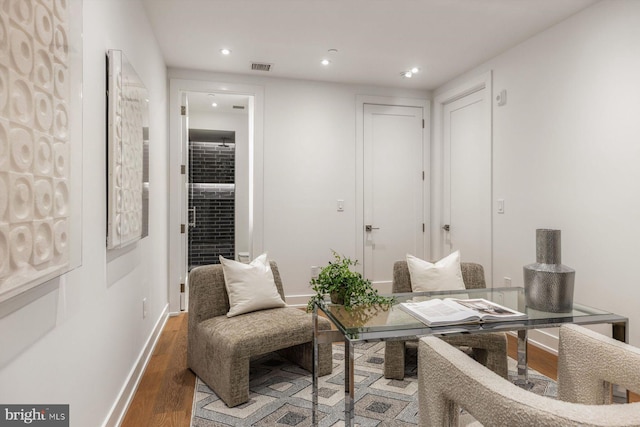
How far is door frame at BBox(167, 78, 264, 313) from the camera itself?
13.1ft

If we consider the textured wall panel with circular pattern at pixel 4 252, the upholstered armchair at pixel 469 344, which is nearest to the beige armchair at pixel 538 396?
the upholstered armchair at pixel 469 344

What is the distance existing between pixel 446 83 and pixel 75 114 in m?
4.03

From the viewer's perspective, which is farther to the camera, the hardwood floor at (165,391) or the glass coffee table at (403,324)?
the hardwood floor at (165,391)

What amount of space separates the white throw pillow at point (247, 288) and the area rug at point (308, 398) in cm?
47

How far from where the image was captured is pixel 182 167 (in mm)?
4082

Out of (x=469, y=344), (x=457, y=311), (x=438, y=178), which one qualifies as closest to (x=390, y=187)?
(x=438, y=178)

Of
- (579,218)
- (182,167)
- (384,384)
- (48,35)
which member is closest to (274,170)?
(182,167)

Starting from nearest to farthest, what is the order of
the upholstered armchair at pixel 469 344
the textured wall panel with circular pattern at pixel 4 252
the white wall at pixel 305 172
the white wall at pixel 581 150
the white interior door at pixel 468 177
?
the textured wall panel with circular pattern at pixel 4 252, the upholstered armchair at pixel 469 344, the white wall at pixel 581 150, the white interior door at pixel 468 177, the white wall at pixel 305 172

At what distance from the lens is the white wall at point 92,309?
3.65ft

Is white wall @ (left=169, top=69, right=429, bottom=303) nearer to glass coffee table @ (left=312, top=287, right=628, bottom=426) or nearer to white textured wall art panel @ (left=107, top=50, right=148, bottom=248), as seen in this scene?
white textured wall art panel @ (left=107, top=50, right=148, bottom=248)

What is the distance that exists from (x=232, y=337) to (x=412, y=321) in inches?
44.1

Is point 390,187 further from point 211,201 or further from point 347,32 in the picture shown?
point 211,201

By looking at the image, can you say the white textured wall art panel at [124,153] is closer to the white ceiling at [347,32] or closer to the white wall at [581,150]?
the white ceiling at [347,32]

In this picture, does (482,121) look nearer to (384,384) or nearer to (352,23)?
(352,23)
